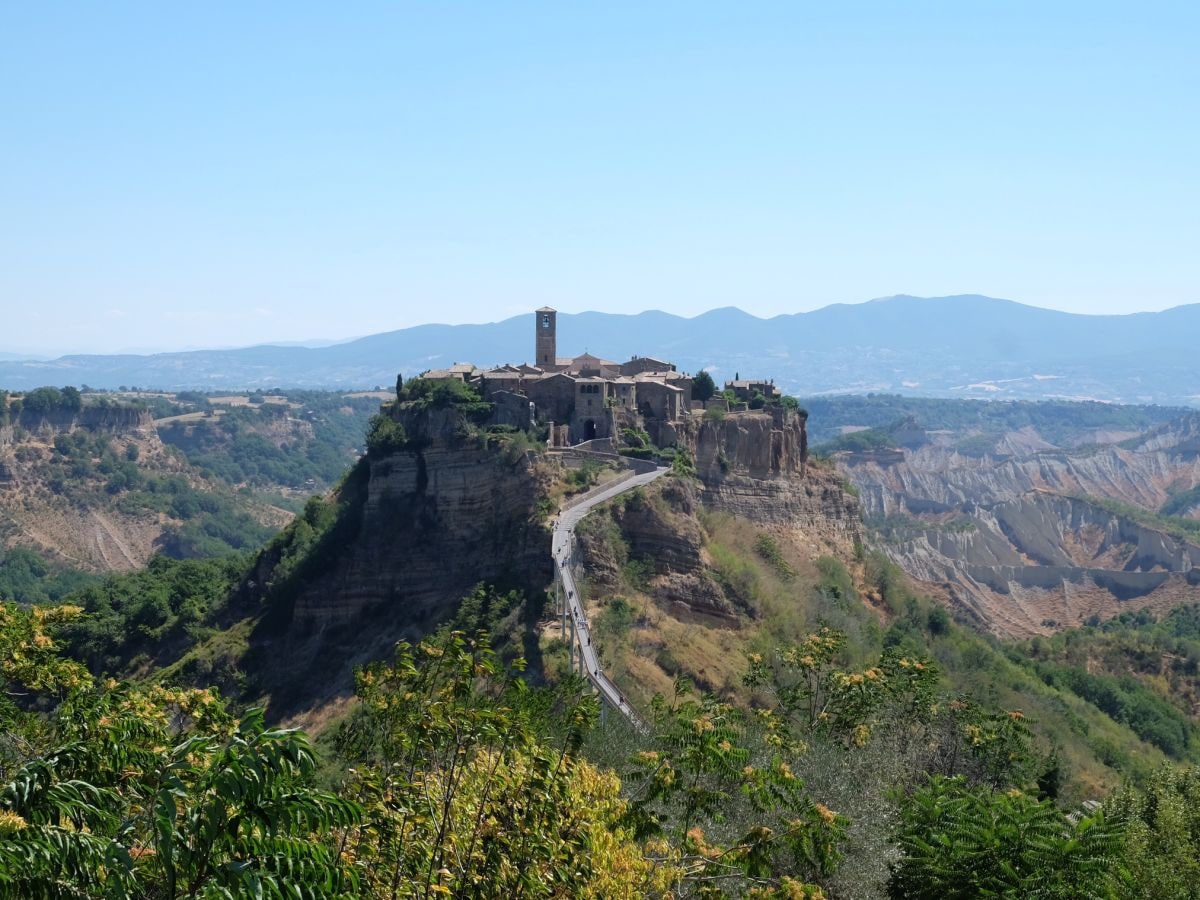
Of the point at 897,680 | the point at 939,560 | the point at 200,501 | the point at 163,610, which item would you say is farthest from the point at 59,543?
the point at 897,680

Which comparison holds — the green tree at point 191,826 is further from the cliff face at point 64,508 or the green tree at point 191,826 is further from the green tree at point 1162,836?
the cliff face at point 64,508

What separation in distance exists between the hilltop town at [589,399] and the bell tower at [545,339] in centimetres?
70

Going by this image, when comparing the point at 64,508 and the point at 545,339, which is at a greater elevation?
the point at 545,339

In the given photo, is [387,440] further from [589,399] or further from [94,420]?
[94,420]

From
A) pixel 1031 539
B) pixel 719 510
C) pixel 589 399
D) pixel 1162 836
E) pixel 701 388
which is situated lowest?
pixel 1031 539

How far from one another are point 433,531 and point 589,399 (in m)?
8.61

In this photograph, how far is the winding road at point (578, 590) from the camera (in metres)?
33.3

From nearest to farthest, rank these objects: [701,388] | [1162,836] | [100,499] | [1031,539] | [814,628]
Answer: [1162,836] < [814,628] < [701,388] < [100,499] < [1031,539]

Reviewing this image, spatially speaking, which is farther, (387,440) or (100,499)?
(100,499)

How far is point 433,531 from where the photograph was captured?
159 ft

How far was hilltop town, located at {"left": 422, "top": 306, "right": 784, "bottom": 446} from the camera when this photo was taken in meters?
51.1

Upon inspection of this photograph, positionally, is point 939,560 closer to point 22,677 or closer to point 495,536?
point 495,536

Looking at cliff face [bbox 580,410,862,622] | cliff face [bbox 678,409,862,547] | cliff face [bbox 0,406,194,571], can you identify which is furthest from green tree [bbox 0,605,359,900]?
cliff face [bbox 0,406,194,571]

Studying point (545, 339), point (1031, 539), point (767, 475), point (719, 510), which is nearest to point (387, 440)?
point (545, 339)
